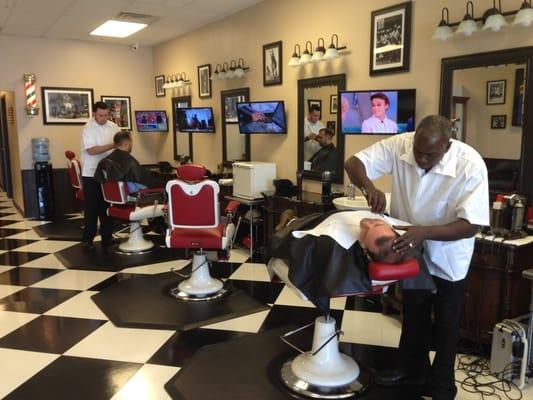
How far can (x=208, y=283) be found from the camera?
11.6ft

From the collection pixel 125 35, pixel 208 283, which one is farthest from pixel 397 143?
pixel 125 35

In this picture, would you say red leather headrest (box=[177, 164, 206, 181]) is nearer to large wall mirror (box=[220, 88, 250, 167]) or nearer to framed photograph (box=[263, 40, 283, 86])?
framed photograph (box=[263, 40, 283, 86])

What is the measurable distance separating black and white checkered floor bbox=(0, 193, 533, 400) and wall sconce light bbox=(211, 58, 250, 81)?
219 centimetres

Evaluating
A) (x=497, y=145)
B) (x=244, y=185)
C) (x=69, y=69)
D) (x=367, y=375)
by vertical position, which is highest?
(x=69, y=69)

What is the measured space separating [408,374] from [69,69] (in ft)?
20.9

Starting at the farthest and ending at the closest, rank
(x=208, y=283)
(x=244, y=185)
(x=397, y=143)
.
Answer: (x=244, y=185) → (x=208, y=283) → (x=397, y=143)

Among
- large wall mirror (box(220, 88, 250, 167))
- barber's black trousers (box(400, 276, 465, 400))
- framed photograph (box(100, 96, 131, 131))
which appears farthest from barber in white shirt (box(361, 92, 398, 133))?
framed photograph (box(100, 96, 131, 131))

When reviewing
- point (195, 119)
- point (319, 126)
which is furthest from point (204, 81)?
point (319, 126)

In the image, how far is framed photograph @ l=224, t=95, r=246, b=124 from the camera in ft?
17.2

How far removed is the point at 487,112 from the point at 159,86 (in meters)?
5.57

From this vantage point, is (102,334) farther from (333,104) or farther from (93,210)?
(333,104)

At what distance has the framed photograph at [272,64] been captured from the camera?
179 inches

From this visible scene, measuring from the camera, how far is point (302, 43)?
4219 millimetres

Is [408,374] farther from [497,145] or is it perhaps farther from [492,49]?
[492,49]
